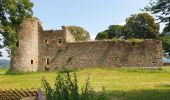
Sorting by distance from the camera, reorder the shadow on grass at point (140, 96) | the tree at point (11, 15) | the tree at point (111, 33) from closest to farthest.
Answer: the shadow on grass at point (140, 96) → the tree at point (11, 15) → the tree at point (111, 33)

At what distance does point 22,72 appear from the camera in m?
42.1

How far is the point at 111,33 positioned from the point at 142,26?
28.2 ft

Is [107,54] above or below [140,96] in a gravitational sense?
above

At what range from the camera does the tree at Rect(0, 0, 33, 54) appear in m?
33.5

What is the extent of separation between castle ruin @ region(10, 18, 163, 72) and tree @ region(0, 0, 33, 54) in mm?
7521

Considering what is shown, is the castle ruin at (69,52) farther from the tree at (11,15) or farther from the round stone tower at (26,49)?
the tree at (11,15)

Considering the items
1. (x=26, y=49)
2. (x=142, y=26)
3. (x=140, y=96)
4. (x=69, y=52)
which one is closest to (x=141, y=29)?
(x=142, y=26)

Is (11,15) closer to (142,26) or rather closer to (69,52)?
(69,52)

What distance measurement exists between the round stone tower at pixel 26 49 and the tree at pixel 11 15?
23.6 ft

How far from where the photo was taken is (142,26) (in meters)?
72.4

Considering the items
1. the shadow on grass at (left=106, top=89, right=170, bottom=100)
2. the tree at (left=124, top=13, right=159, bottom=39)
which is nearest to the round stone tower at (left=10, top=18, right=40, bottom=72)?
the shadow on grass at (left=106, top=89, right=170, bottom=100)

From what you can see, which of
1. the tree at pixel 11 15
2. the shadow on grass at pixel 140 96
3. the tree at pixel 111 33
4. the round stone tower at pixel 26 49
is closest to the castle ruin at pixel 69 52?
the round stone tower at pixel 26 49

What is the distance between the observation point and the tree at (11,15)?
33.5 m

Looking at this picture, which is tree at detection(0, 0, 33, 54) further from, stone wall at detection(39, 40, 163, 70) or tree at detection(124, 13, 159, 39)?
tree at detection(124, 13, 159, 39)
